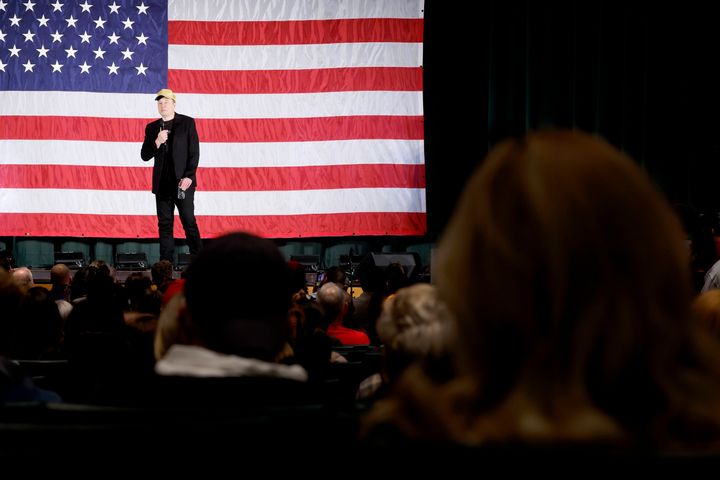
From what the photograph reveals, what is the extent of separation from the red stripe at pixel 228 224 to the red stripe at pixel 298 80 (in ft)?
4.45

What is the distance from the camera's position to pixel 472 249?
0.74 m

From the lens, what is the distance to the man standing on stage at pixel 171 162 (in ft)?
23.7

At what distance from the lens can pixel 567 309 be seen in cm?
73

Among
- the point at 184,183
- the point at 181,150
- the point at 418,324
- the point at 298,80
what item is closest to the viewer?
the point at 418,324

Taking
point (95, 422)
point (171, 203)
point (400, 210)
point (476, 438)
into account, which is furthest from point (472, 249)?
point (400, 210)

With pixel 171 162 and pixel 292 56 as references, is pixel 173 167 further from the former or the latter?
pixel 292 56

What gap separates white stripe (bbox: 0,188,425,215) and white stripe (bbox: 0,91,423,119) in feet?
2.72

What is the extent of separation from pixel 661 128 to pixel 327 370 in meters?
7.89

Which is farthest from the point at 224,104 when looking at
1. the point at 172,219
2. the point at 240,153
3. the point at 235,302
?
the point at 235,302

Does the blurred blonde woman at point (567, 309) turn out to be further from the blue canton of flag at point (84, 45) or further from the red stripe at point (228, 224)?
the blue canton of flag at point (84, 45)

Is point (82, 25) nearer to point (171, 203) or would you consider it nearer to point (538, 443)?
point (171, 203)

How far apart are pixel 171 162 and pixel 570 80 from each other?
14.9 feet

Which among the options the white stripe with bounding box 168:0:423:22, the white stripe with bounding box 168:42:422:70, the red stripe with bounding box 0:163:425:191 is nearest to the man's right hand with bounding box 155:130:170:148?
the red stripe with bounding box 0:163:425:191

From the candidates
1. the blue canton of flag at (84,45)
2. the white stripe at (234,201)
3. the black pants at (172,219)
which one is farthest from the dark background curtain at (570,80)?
the black pants at (172,219)
